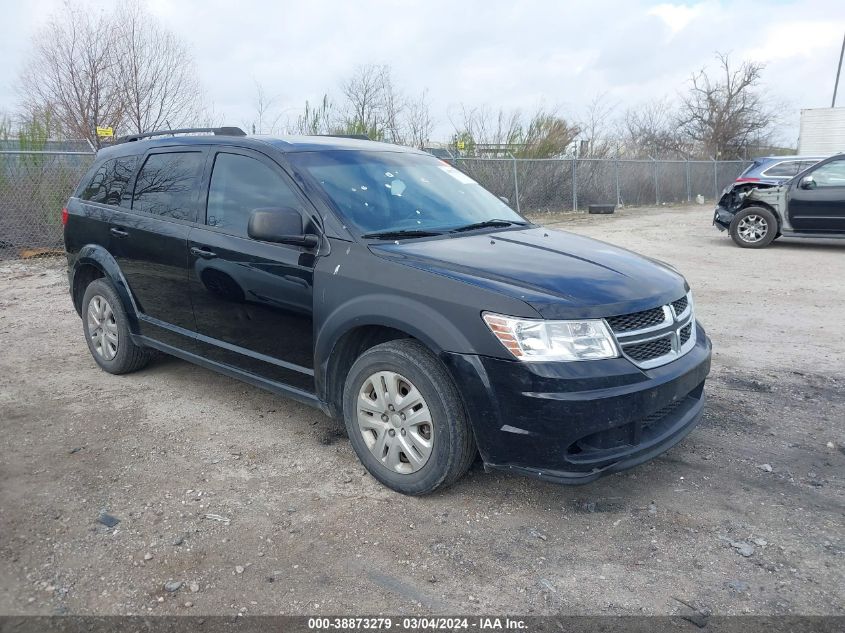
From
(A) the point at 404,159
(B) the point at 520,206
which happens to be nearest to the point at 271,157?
(A) the point at 404,159

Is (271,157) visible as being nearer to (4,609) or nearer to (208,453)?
(208,453)

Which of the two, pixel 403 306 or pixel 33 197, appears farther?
pixel 33 197

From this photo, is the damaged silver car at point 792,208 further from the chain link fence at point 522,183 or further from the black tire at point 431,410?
the black tire at point 431,410

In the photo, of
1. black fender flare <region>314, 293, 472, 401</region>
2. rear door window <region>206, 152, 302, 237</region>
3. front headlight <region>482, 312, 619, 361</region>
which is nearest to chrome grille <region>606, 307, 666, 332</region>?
front headlight <region>482, 312, 619, 361</region>

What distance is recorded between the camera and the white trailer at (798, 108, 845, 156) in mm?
24875

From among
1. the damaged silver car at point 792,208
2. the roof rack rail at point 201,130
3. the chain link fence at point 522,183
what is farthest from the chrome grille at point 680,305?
the chain link fence at point 522,183

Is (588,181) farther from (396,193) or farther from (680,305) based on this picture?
(680,305)

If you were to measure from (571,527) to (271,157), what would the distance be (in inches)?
101

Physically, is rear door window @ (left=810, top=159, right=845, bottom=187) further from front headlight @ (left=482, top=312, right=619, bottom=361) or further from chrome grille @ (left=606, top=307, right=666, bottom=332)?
front headlight @ (left=482, top=312, right=619, bottom=361)

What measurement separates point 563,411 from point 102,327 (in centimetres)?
385

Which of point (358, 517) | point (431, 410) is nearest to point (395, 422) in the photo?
point (431, 410)

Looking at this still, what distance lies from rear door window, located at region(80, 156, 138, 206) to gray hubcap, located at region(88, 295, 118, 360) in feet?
2.45

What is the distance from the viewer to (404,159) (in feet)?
14.7

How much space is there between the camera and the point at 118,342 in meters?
5.11
